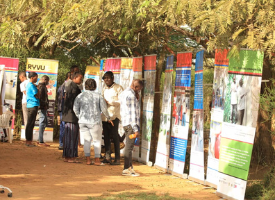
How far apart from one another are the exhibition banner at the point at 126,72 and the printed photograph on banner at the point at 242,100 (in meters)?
4.63

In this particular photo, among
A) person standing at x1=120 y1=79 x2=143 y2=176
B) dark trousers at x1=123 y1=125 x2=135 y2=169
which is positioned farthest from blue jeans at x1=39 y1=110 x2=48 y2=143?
dark trousers at x1=123 y1=125 x2=135 y2=169

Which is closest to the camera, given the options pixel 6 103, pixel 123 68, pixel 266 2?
pixel 266 2

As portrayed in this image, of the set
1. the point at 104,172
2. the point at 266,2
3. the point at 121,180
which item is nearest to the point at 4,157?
the point at 104,172

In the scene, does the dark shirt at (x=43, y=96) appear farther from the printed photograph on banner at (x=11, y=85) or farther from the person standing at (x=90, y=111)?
the person standing at (x=90, y=111)

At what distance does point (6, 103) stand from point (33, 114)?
2070 millimetres

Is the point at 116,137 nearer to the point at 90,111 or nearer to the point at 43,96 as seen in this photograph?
the point at 90,111

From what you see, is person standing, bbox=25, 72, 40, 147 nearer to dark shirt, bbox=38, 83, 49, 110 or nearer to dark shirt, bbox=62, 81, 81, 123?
dark shirt, bbox=38, 83, 49, 110

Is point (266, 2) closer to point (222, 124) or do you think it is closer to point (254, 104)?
point (254, 104)

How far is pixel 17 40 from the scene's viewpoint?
10.4m

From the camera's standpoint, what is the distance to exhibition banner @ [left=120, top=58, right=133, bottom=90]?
12.3m

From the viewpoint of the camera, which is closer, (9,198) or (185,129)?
(9,198)

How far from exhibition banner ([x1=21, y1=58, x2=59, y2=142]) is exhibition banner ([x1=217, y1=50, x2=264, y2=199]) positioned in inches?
339

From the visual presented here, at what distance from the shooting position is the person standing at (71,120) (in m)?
11.1

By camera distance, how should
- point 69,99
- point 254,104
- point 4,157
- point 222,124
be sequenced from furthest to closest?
point 4,157
point 69,99
point 222,124
point 254,104
